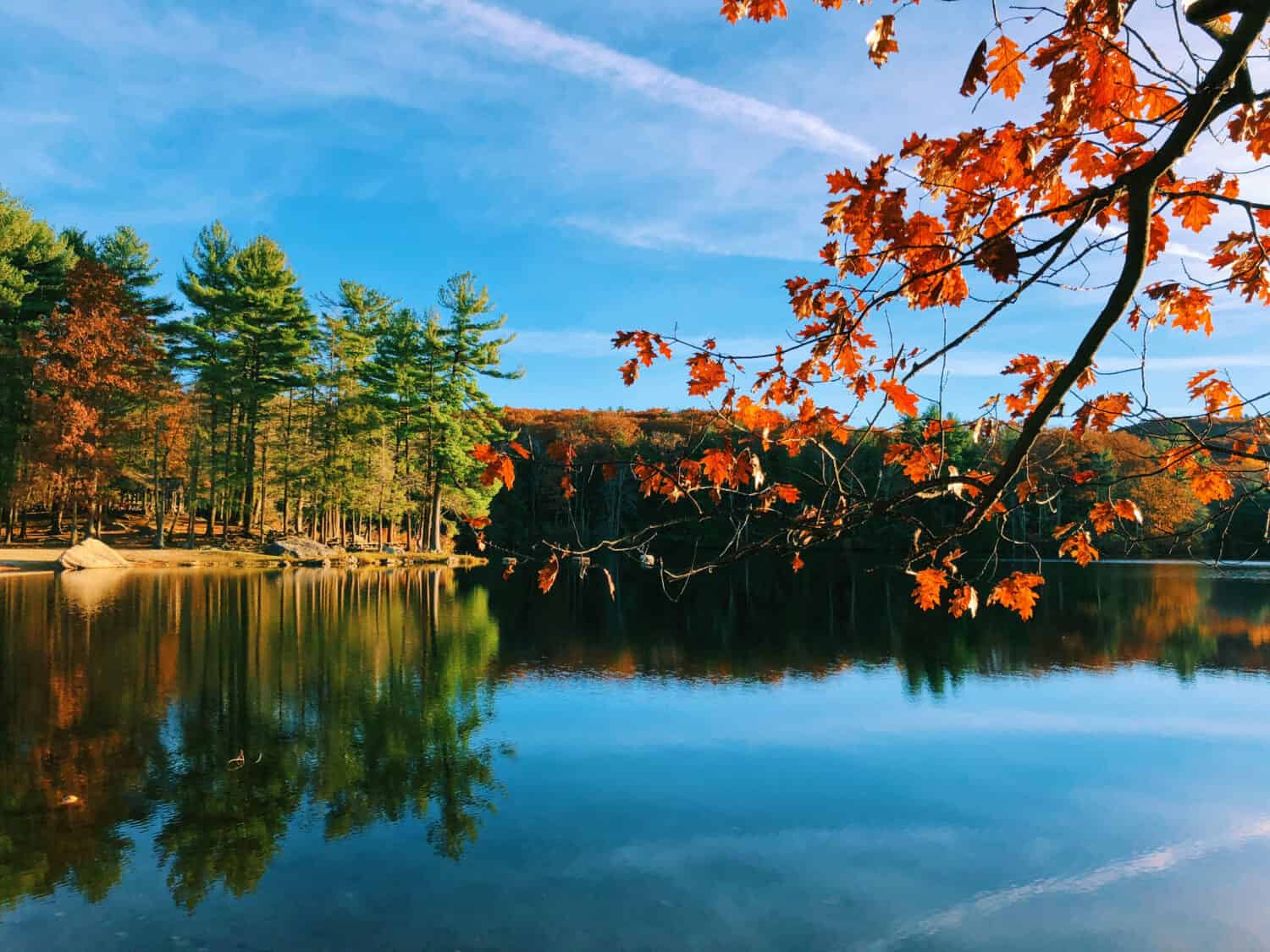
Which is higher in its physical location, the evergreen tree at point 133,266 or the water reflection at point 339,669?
the evergreen tree at point 133,266

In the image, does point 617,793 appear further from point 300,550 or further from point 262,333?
point 262,333

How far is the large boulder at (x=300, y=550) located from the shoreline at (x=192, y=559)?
0.26m

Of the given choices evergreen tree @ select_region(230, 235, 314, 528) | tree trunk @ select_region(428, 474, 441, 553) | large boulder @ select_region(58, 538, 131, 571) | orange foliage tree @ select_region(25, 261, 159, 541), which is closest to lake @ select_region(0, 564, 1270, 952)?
large boulder @ select_region(58, 538, 131, 571)

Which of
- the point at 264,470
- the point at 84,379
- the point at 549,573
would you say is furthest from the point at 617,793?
the point at 264,470

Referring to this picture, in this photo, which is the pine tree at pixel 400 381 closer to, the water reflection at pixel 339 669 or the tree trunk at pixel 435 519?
the tree trunk at pixel 435 519

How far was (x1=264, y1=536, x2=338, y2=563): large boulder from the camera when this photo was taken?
31125mm

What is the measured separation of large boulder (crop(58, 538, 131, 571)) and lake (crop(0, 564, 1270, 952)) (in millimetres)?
11522

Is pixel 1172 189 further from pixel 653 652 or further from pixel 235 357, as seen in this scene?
pixel 235 357

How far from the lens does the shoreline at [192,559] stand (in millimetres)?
25656

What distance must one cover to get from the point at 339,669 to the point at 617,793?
622 centimetres

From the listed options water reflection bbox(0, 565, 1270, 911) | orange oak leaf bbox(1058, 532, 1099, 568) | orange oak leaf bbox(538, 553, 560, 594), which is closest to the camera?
orange oak leaf bbox(538, 553, 560, 594)

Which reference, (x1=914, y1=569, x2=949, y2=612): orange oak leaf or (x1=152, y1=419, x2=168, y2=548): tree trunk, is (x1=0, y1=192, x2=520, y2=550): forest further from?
(x1=914, y1=569, x2=949, y2=612): orange oak leaf

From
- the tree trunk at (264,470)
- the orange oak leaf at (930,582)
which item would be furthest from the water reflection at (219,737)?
the tree trunk at (264,470)

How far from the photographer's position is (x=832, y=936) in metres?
4.96
